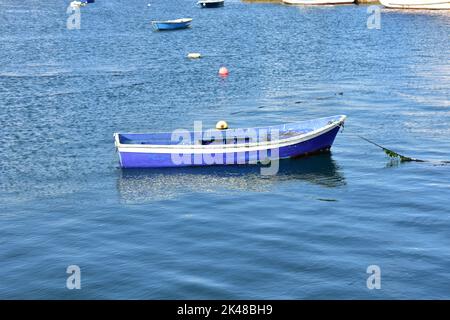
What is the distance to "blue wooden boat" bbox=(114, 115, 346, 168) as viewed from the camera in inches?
1743

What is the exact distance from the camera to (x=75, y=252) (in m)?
34.3

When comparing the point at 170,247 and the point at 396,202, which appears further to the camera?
the point at 396,202

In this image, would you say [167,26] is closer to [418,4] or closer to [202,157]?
[418,4]

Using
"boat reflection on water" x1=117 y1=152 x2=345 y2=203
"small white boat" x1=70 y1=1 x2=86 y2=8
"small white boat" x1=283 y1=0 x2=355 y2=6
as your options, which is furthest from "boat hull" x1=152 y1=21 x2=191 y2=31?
"boat reflection on water" x1=117 y1=152 x2=345 y2=203

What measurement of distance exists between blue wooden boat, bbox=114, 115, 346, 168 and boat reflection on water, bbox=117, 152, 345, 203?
0.49 meters

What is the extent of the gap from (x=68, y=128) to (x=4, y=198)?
14239mm

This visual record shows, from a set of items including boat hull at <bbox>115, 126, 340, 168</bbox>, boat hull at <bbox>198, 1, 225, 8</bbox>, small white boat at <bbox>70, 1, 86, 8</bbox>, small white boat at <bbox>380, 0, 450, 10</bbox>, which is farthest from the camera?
small white boat at <bbox>70, 1, 86, 8</bbox>

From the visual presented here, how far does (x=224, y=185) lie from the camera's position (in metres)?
42.7

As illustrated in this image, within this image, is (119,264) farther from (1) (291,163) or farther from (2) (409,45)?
(2) (409,45)

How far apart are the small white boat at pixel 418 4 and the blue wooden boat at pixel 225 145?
8377cm

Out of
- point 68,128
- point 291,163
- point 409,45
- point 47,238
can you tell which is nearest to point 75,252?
point 47,238

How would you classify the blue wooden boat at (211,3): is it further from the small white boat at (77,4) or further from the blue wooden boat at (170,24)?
the blue wooden boat at (170,24)

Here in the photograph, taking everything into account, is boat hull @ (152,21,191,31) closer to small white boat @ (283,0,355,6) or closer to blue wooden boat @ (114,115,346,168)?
small white boat @ (283,0,355,6)

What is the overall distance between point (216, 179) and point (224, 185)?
43.0 inches
